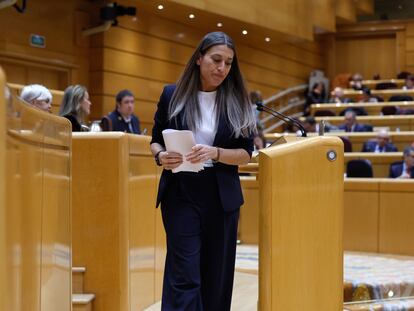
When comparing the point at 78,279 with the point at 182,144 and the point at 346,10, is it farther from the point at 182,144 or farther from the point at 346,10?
the point at 346,10

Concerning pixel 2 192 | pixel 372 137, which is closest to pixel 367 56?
pixel 372 137

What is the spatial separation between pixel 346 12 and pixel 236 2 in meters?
5.16

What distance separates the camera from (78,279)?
10.8ft

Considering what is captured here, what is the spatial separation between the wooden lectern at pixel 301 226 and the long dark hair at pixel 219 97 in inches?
5.8

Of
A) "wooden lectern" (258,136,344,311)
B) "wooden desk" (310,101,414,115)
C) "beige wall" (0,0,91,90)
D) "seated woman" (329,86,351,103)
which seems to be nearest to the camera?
"wooden lectern" (258,136,344,311)

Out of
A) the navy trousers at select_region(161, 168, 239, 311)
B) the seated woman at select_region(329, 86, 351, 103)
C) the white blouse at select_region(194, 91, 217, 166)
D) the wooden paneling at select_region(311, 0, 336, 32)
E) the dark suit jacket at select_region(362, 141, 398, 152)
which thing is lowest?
the navy trousers at select_region(161, 168, 239, 311)

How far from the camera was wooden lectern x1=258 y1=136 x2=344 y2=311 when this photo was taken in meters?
2.69

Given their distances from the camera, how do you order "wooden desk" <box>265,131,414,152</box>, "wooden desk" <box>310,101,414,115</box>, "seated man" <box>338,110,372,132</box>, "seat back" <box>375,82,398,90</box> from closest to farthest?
"wooden desk" <box>265,131,414,152</box> → "seated man" <box>338,110,372,132</box> → "wooden desk" <box>310,101,414,115</box> → "seat back" <box>375,82,398,90</box>

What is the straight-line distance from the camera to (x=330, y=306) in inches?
114

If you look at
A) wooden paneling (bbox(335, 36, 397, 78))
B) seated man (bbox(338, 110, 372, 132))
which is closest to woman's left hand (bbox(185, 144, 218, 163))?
seated man (bbox(338, 110, 372, 132))

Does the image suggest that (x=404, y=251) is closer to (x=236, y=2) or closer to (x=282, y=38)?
(x=236, y=2)

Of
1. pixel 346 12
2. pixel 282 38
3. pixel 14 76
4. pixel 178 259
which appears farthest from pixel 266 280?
pixel 346 12

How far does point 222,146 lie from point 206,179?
0.41 ft

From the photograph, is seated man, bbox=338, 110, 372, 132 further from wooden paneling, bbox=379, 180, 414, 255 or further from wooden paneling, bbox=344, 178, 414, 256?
wooden paneling, bbox=379, 180, 414, 255
